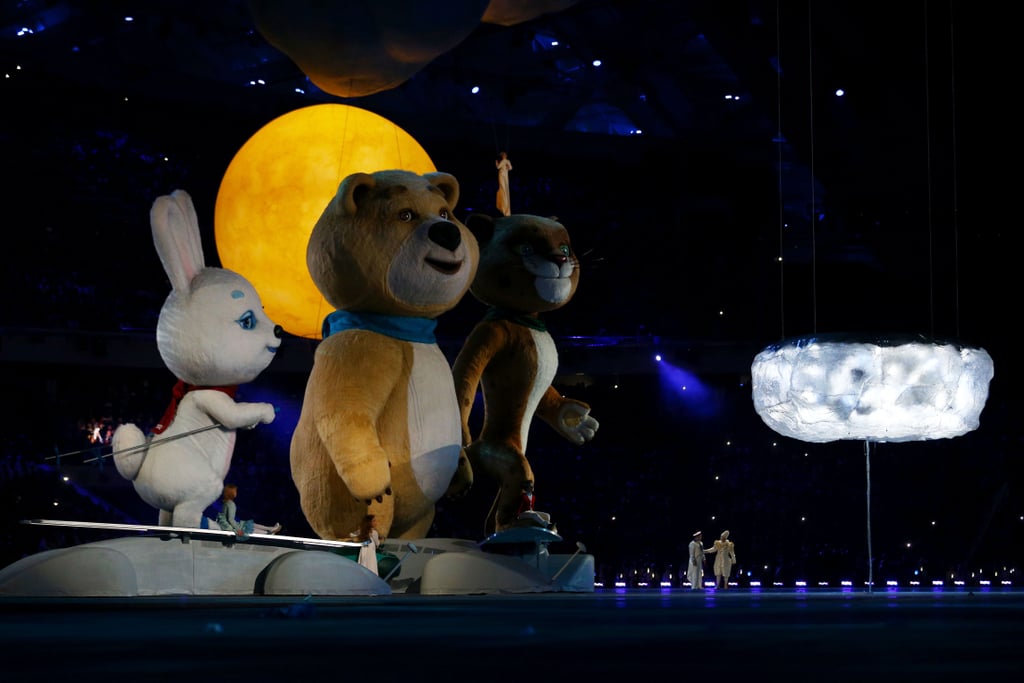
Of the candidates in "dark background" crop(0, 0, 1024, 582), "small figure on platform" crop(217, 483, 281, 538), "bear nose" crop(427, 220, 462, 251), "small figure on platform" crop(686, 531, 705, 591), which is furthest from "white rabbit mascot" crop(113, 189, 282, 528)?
"small figure on platform" crop(686, 531, 705, 591)

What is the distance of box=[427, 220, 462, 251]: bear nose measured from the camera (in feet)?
26.4

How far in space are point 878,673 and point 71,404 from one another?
18.8m

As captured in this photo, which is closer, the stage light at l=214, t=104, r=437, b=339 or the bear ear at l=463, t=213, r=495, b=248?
the stage light at l=214, t=104, r=437, b=339

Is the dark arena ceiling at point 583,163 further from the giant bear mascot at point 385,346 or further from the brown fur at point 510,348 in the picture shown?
the giant bear mascot at point 385,346

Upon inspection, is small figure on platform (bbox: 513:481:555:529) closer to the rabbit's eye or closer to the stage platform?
the rabbit's eye

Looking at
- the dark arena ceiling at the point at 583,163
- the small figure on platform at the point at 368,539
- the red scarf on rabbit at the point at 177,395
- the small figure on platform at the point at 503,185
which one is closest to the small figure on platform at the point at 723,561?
the dark arena ceiling at the point at 583,163

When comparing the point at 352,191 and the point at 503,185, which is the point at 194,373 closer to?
the point at 352,191

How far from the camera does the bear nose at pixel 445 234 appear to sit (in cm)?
804

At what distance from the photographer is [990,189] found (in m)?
13.2

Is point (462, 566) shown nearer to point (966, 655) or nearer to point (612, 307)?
point (966, 655)

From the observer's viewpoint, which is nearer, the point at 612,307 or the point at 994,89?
the point at 994,89

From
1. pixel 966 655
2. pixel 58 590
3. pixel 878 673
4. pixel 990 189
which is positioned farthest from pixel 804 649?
pixel 990 189

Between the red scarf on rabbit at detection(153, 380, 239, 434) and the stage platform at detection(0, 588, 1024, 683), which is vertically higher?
the red scarf on rabbit at detection(153, 380, 239, 434)

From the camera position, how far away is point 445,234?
317 inches
